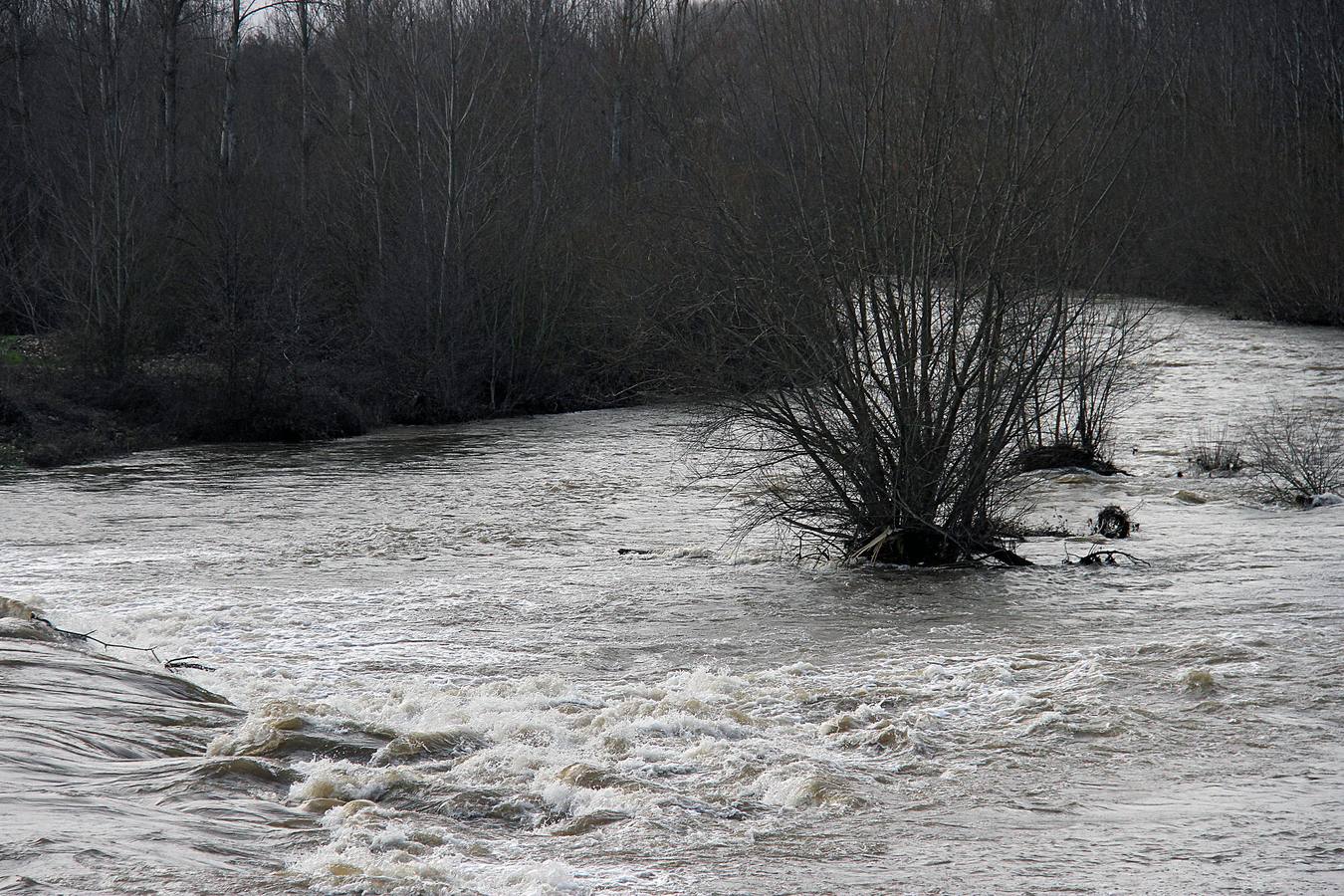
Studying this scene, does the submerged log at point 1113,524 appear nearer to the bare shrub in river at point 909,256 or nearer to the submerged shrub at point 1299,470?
the bare shrub in river at point 909,256

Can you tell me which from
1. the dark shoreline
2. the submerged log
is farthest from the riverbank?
the submerged log

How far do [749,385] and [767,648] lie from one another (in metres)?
3.57

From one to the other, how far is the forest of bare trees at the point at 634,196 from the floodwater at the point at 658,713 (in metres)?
2.50

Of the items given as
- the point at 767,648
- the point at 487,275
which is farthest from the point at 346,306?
the point at 767,648

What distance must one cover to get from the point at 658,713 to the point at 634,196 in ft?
89.2

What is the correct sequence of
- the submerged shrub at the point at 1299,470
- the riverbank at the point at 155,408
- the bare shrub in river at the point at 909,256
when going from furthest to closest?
the riverbank at the point at 155,408 → the submerged shrub at the point at 1299,470 → the bare shrub in river at the point at 909,256

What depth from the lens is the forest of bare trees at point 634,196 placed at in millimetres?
12609

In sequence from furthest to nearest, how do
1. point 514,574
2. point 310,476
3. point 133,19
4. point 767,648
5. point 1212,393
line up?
point 133,19
point 1212,393
point 310,476
point 514,574
point 767,648

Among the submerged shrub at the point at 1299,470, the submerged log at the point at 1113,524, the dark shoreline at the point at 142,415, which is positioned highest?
the dark shoreline at the point at 142,415

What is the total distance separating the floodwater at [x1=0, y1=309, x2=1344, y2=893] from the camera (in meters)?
6.03

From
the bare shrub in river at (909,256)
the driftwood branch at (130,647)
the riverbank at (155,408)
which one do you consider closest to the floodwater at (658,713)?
the driftwood branch at (130,647)

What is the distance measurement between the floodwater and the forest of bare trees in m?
2.50

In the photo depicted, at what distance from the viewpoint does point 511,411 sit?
30.8 meters

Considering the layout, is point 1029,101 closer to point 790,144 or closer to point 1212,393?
point 790,144
